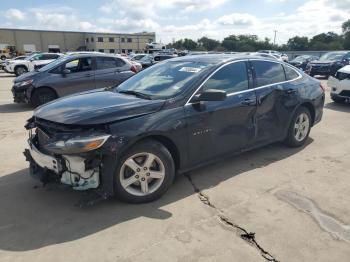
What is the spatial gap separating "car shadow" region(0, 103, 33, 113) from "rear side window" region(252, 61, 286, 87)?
24.0ft

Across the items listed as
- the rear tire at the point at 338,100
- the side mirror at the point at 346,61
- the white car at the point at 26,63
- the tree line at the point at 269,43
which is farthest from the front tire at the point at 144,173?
the tree line at the point at 269,43

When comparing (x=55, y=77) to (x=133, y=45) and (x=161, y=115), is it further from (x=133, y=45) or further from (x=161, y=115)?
(x=133, y=45)

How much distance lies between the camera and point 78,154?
372cm

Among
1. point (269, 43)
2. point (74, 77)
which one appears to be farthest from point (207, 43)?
point (74, 77)

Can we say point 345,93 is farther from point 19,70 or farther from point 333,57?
point 19,70

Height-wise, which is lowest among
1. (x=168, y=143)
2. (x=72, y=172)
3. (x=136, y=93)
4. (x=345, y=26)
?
(x=72, y=172)

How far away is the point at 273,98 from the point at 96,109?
282 cm

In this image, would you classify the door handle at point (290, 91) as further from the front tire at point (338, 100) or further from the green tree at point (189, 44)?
the green tree at point (189, 44)

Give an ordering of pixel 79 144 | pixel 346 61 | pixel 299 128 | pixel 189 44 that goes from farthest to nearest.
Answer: pixel 189 44, pixel 346 61, pixel 299 128, pixel 79 144

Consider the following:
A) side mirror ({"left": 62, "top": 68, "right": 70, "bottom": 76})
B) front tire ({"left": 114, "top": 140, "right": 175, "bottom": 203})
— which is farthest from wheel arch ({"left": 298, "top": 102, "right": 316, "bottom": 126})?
side mirror ({"left": 62, "top": 68, "right": 70, "bottom": 76})

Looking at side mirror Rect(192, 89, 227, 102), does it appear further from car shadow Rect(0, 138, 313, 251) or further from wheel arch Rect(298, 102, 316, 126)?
wheel arch Rect(298, 102, 316, 126)

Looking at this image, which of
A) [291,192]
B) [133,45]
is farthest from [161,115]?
[133,45]

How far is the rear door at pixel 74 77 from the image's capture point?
1049 cm

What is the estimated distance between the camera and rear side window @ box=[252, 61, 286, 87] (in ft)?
18.2
